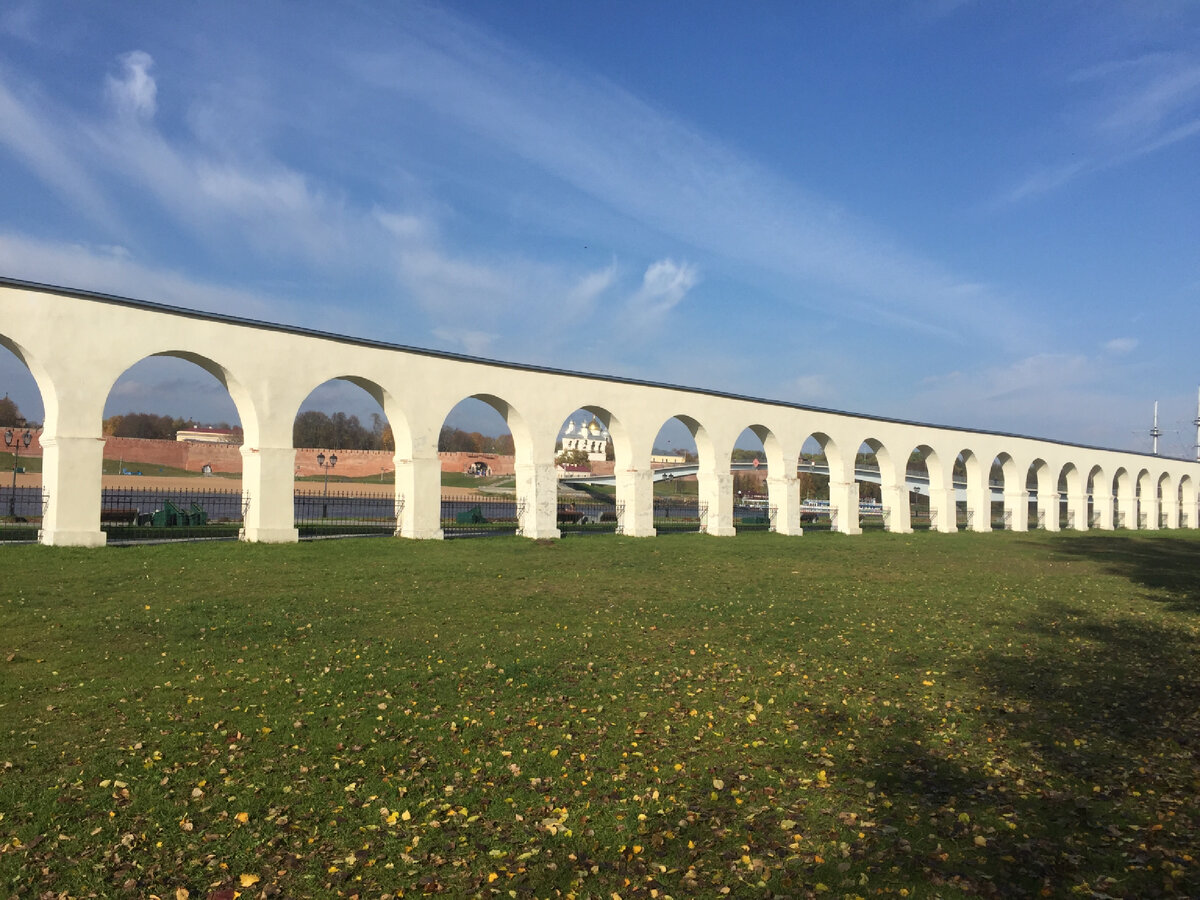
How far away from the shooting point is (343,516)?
34.7 m

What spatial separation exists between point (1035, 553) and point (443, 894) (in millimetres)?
23308

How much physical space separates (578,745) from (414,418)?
578 inches

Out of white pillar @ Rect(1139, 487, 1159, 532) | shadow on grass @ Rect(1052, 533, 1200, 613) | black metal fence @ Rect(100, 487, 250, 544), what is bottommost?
shadow on grass @ Rect(1052, 533, 1200, 613)

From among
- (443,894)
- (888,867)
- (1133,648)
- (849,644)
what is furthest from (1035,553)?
(443,894)

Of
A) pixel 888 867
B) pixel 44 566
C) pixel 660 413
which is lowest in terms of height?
pixel 888 867

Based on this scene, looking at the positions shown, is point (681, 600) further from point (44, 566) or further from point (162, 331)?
point (162, 331)

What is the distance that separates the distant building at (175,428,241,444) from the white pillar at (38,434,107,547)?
229 feet

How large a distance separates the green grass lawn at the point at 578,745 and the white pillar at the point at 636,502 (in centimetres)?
1157

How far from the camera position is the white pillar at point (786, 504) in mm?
27516

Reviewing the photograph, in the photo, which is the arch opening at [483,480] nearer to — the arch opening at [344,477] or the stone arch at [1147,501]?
the arch opening at [344,477]

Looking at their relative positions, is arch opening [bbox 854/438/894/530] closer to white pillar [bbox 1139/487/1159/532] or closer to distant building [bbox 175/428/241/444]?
white pillar [bbox 1139/487/1159/532]

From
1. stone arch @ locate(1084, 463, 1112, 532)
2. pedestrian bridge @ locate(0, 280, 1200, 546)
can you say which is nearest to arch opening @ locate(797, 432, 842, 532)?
pedestrian bridge @ locate(0, 280, 1200, 546)

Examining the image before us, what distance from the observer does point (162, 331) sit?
1584 cm

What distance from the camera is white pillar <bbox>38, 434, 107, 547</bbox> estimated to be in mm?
14742
